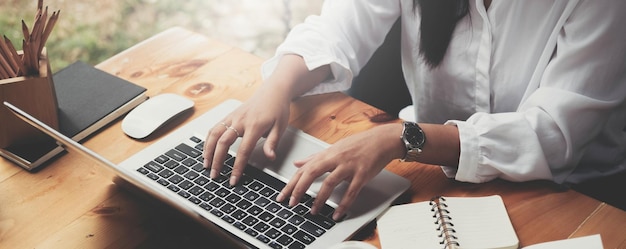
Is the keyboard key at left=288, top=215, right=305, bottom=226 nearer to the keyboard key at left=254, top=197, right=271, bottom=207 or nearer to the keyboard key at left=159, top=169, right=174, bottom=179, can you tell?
the keyboard key at left=254, top=197, right=271, bottom=207

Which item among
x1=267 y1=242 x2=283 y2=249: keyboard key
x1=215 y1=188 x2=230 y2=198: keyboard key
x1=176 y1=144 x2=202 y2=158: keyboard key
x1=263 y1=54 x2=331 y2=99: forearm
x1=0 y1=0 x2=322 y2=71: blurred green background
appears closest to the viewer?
x1=267 y1=242 x2=283 y2=249: keyboard key

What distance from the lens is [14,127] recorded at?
1.11m

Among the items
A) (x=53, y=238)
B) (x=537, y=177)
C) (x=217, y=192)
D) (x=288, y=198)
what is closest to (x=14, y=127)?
(x=53, y=238)

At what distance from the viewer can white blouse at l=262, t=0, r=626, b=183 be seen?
103 centimetres

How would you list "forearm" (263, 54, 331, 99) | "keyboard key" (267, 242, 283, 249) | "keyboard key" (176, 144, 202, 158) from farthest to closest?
"forearm" (263, 54, 331, 99)
"keyboard key" (176, 144, 202, 158)
"keyboard key" (267, 242, 283, 249)

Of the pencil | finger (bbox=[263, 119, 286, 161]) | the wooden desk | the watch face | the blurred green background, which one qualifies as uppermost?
the pencil

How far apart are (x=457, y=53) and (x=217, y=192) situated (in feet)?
1.88

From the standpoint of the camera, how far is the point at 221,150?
1043 mm

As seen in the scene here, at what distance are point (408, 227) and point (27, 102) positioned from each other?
0.67 meters

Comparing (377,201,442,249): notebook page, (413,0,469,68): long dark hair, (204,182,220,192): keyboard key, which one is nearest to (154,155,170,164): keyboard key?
(204,182,220,192): keyboard key

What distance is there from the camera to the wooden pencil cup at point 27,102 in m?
1.08

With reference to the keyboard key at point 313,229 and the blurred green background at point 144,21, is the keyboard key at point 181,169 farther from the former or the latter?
the blurred green background at point 144,21

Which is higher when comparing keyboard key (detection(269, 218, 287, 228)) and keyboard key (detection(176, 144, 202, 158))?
keyboard key (detection(269, 218, 287, 228))

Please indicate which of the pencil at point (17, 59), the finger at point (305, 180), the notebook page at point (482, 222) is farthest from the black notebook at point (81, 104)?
the notebook page at point (482, 222)
